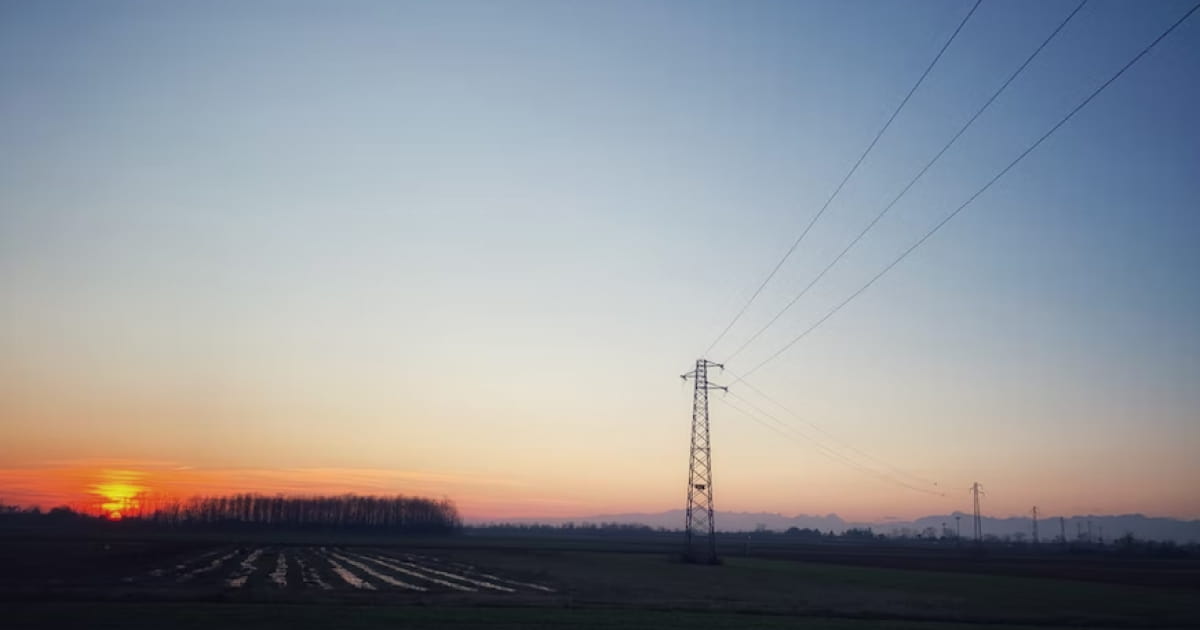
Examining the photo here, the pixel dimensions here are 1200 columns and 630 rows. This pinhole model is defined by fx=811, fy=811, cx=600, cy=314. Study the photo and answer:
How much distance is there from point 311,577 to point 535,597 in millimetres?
19100

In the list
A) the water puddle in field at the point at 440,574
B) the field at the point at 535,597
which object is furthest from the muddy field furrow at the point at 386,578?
the water puddle in field at the point at 440,574

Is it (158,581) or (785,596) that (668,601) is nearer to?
(785,596)

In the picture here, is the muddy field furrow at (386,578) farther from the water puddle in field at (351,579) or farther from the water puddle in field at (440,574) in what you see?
the water puddle in field at (440,574)

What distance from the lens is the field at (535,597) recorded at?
100 feet

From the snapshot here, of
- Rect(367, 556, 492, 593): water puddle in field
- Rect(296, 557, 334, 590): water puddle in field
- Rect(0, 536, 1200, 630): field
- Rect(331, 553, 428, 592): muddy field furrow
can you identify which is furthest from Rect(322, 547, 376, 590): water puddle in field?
Rect(367, 556, 492, 593): water puddle in field

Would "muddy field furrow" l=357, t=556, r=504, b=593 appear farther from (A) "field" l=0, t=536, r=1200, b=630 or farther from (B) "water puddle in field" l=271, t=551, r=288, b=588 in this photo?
(B) "water puddle in field" l=271, t=551, r=288, b=588

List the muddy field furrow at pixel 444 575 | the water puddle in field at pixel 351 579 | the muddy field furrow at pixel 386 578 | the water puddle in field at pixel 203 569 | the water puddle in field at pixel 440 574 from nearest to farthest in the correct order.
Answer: the water puddle in field at pixel 351 579 < the muddy field furrow at pixel 386 578 < the muddy field furrow at pixel 444 575 < the water puddle in field at pixel 440 574 < the water puddle in field at pixel 203 569

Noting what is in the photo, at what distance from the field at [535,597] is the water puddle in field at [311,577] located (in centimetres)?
8

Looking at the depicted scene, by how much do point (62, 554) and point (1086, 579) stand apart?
91.0 meters

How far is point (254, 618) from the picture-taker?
95.8ft

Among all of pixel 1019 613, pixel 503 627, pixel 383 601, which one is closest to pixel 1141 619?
pixel 1019 613

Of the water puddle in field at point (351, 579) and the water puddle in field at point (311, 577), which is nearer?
the water puddle in field at point (311, 577)

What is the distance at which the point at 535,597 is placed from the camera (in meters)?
42.4

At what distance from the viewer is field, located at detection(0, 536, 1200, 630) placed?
30578 mm
